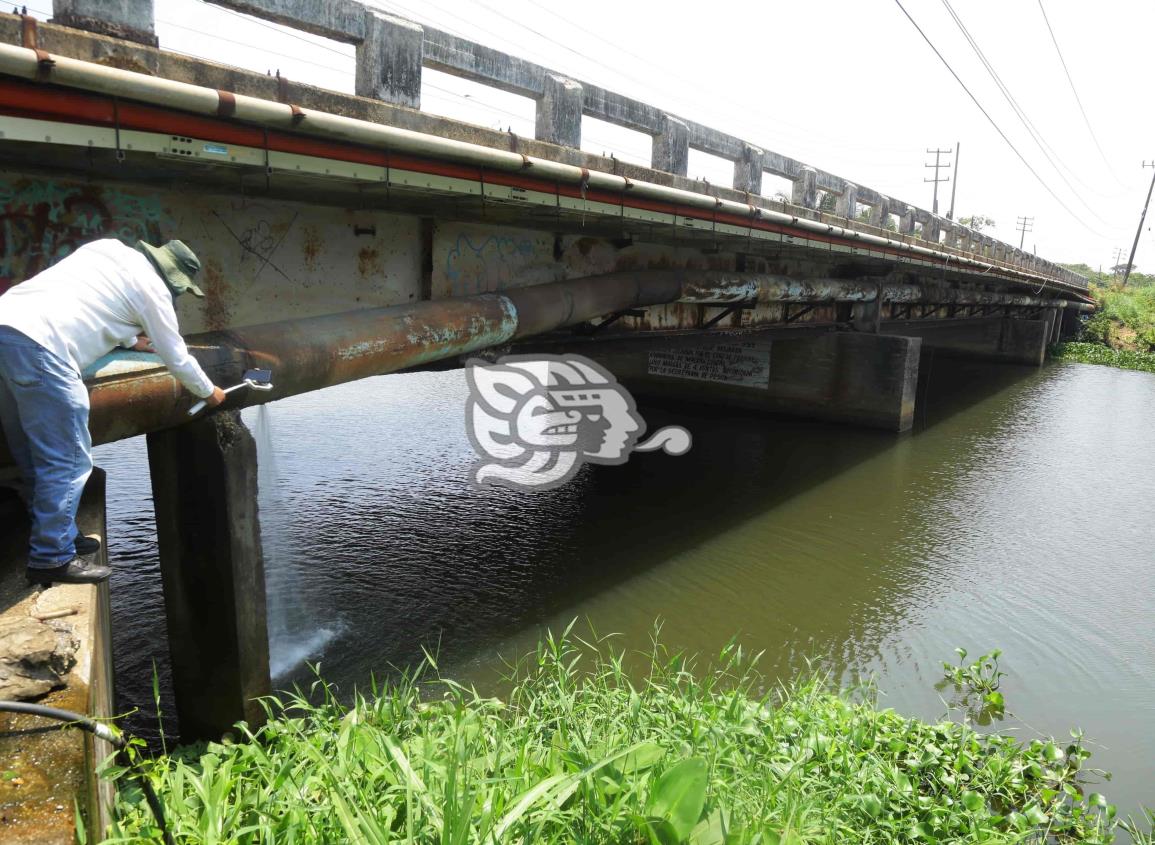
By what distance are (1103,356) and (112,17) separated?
41.4m

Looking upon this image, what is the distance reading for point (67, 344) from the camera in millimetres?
3285

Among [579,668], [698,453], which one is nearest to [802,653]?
[579,668]

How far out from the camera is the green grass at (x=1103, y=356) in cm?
3381

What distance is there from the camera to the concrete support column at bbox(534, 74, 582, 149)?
6578 mm

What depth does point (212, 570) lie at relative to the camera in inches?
199

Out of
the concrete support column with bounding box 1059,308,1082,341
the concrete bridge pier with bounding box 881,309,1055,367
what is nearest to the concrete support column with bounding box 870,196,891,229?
the concrete bridge pier with bounding box 881,309,1055,367

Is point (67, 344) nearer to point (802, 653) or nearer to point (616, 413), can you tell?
point (802, 653)

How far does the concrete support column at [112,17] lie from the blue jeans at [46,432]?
1.78 metres

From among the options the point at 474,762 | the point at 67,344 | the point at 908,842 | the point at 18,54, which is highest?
the point at 18,54

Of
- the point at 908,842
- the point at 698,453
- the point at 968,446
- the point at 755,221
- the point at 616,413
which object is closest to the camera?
the point at 908,842

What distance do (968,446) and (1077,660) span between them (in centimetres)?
1017

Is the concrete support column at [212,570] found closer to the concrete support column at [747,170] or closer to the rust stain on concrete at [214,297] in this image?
the rust stain on concrete at [214,297]

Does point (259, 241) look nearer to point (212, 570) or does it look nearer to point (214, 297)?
point (214, 297)

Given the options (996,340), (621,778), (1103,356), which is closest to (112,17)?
(621,778)
